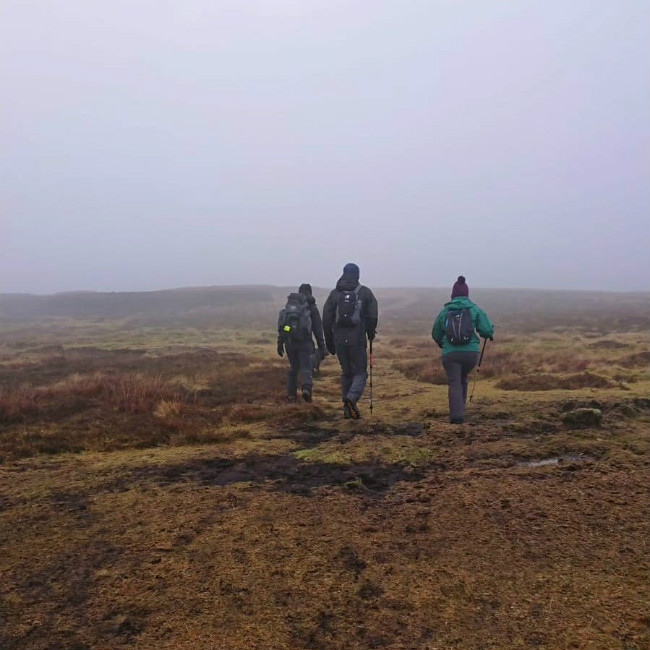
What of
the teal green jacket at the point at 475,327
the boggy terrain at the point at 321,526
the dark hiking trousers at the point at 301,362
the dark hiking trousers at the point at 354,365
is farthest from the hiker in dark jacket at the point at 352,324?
the dark hiking trousers at the point at 301,362

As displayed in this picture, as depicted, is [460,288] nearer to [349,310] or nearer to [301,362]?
[349,310]

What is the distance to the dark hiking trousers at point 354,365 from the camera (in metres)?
8.13

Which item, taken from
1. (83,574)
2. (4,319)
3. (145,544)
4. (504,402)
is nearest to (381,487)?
(145,544)

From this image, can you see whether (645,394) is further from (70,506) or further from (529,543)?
(70,506)

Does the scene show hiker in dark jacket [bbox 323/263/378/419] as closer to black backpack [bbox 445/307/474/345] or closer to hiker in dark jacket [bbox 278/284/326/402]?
black backpack [bbox 445/307/474/345]

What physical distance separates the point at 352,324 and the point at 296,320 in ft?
6.14

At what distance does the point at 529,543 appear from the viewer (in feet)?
12.7

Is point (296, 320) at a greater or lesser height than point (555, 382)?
greater

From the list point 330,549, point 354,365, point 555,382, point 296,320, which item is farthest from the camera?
point 555,382

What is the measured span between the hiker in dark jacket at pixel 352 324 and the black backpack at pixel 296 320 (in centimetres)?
131

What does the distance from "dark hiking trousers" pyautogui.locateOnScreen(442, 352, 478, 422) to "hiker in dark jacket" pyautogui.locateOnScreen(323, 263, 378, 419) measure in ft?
4.47

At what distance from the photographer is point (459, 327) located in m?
7.37

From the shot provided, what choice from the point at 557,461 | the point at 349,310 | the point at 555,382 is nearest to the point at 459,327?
the point at 349,310

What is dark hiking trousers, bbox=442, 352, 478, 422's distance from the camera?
7.46 m
